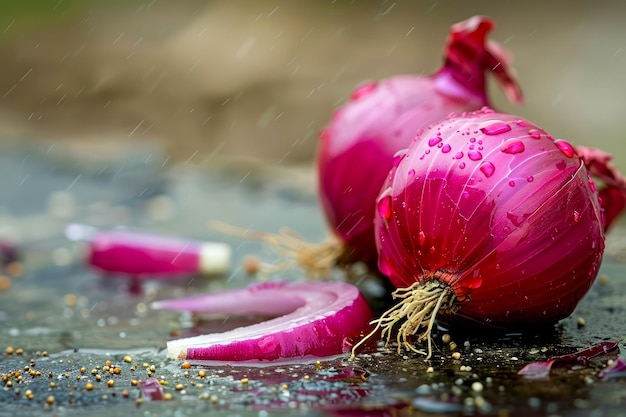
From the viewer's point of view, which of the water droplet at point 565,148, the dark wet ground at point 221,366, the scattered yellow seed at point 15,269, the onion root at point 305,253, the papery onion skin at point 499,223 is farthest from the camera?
the scattered yellow seed at point 15,269

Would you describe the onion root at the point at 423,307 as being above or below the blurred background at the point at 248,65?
below

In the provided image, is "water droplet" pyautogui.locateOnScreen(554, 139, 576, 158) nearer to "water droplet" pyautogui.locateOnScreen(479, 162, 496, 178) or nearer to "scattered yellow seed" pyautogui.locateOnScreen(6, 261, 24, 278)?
"water droplet" pyautogui.locateOnScreen(479, 162, 496, 178)

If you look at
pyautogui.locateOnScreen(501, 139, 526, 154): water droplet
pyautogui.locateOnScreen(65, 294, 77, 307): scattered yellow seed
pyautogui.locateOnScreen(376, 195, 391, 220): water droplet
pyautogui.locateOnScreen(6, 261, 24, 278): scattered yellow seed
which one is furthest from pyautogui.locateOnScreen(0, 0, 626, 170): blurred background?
pyautogui.locateOnScreen(501, 139, 526, 154): water droplet

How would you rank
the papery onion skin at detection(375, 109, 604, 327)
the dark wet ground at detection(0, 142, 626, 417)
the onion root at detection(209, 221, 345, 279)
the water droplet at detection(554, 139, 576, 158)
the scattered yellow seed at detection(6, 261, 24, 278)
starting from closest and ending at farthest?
the dark wet ground at detection(0, 142, 626, 417)
the papery onion skin at detection(375, 109, 604, 327)
the water droplet at detection(554, 139, 576, 158)
the onion root at detection(209, 221, 345, 279)
the scattered yellow seed at detection(6, 261, 24, 278)

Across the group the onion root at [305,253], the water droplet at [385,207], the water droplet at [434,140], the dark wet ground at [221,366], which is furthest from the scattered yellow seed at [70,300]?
the water droplet at [434,140]

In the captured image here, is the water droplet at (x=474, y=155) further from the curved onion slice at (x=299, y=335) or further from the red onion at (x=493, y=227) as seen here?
the curved onion slice at (x=299, y=335)

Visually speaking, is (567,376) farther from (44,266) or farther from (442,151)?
(44,266)

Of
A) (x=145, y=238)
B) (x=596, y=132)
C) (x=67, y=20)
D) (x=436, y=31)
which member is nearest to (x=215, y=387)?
(x=145, y=238)

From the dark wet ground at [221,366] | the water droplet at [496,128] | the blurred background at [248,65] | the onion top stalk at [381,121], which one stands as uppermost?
the blurred background at [248,65]
